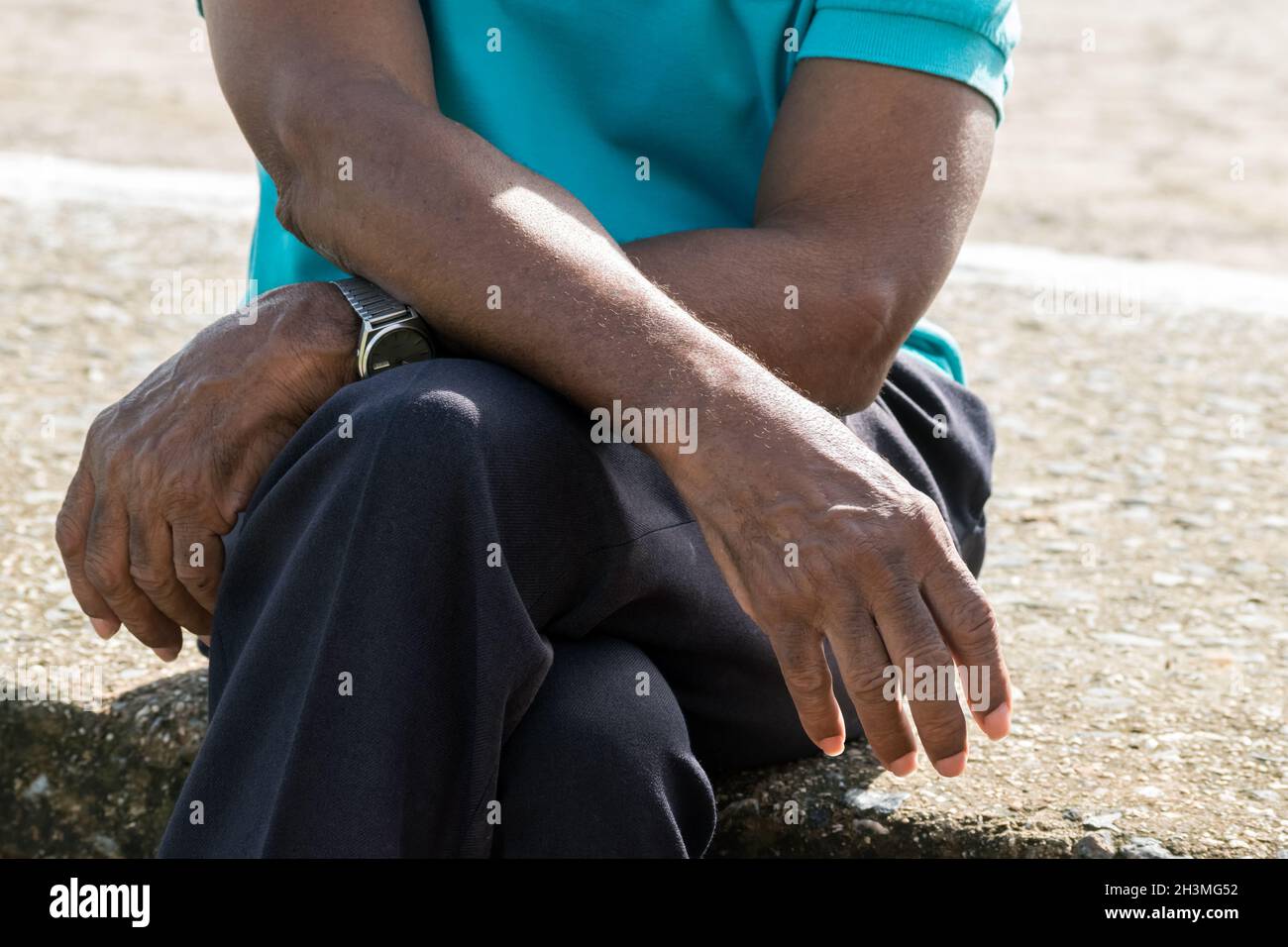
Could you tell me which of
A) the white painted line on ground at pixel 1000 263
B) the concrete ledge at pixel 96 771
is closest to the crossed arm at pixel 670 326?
the concrete ledge at pixel 96 771

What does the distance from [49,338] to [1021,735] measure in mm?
2271

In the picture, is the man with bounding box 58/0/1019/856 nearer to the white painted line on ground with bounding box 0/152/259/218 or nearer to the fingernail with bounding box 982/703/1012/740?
the fingernail with bounding box 982/703/1012/740

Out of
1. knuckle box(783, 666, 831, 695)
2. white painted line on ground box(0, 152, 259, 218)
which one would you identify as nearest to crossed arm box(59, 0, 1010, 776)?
knuckle box(783, 666, 831, 695)

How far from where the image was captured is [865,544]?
1.32 meters

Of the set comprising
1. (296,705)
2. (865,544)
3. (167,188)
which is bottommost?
(167,188)

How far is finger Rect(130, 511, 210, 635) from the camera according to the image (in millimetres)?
1573

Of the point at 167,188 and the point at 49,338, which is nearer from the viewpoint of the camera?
the point at 49,338

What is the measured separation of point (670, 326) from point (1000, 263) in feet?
10.3

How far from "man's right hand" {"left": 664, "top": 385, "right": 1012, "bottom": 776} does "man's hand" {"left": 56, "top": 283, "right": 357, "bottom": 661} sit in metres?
0.41

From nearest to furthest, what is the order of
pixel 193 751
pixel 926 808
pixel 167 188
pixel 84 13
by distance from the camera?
pixel 926 808 → pixel 193 751 → pixel 167 188 → pixel 84 13

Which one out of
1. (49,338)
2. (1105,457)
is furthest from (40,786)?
(1105,457)
